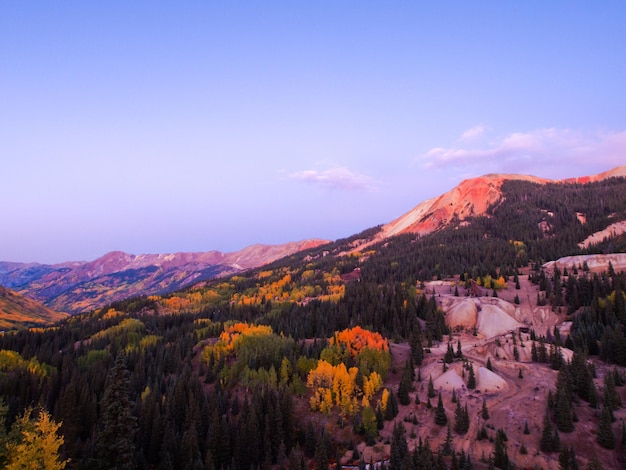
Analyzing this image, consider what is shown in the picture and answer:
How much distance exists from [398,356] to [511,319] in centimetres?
4511

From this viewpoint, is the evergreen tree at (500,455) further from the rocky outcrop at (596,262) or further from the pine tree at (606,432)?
the rocky outcrop at (596,262)

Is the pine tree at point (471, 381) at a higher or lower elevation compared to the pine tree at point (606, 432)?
higher

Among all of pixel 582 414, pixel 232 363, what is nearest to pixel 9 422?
pixel 232 363

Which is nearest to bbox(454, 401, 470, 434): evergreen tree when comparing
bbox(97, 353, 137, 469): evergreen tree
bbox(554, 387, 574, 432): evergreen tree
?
bbox(554, 387, 574, 432): evergreen tree

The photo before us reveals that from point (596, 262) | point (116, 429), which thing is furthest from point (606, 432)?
point (596, 262)

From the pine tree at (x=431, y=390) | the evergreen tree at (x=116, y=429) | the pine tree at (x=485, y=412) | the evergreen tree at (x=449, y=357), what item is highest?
the evergreen tree at (x=116, y=429)

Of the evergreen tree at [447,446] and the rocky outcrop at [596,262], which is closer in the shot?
the evergreen tree at [447,446]

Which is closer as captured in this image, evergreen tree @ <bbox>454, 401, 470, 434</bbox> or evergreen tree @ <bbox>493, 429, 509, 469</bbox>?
evergreen tree @ <bbox>493, 429, 509, 469</bbox>

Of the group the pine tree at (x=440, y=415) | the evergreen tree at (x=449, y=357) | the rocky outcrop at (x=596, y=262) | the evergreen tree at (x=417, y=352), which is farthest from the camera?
the rocky outcrop at (x=596, y=262)

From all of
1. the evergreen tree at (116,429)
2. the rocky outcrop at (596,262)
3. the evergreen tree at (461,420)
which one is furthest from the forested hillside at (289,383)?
the rocky outcrop at (596,262)

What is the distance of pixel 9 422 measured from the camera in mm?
87875

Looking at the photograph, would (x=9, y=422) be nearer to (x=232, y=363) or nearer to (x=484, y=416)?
(x=232, y=363)

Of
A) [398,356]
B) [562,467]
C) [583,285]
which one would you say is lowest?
[562,467]

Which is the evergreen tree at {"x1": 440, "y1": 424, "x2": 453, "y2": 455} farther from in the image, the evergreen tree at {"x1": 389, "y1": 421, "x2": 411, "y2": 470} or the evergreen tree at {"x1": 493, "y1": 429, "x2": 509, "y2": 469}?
the evergreen tree at {"x1": 493, "y1": 429, "x2": 509, "y2": 469}
